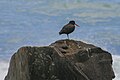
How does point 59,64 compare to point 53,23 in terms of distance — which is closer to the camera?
point 59,64

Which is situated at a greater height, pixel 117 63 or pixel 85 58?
pixel 85 58

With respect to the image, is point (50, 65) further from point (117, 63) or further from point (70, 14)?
point (70, 14)

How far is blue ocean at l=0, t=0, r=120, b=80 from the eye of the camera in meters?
36.3

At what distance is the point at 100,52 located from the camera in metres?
13.9

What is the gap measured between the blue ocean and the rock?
11.4 m

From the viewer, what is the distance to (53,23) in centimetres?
4825

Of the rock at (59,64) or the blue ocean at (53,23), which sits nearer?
the rock at (59,64)

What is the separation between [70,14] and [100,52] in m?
39.8

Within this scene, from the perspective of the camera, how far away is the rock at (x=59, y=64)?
13.1 metres

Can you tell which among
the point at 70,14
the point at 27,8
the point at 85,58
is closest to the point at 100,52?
the point at 85,58

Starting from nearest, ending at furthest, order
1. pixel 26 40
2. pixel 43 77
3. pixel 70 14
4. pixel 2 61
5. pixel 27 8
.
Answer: pixel 43 77 < pixel 2 61 < pixel 26 40 < pixel 70 14 < pixel 27 8

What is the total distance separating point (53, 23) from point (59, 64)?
35163 millimetres

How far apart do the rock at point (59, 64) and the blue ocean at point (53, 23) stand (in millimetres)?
11398

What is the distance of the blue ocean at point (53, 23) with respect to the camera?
36.3 m
